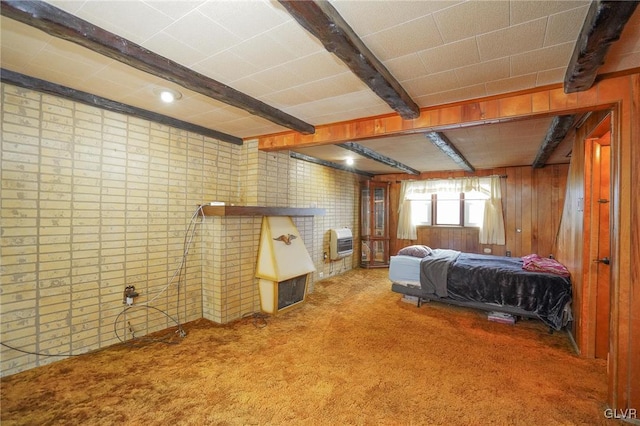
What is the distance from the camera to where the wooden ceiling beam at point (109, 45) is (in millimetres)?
1353

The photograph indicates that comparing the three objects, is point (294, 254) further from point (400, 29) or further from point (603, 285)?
point (603, 285)

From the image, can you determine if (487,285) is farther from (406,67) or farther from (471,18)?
(471,18)

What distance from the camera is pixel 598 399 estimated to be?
1.99 meters

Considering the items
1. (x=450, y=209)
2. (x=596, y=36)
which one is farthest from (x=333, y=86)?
(x=450, y=209)

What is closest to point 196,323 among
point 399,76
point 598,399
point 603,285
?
point 399,76

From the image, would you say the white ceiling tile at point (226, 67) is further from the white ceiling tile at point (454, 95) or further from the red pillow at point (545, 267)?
the red pillow at point (545, 267)

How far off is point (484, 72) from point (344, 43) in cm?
A: 114

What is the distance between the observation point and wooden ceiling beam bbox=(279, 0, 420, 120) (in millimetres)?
1260

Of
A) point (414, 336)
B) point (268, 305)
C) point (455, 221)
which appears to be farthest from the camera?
point (455, 221)

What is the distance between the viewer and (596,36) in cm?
137

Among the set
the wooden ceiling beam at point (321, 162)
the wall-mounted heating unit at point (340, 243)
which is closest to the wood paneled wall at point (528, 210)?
→ the wooden ceiling beam at point (321, 162)

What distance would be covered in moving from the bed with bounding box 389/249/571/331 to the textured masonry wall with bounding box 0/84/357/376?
2.31m

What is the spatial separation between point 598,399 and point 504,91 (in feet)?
7.91

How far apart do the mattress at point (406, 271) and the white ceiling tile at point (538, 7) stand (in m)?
3.16
